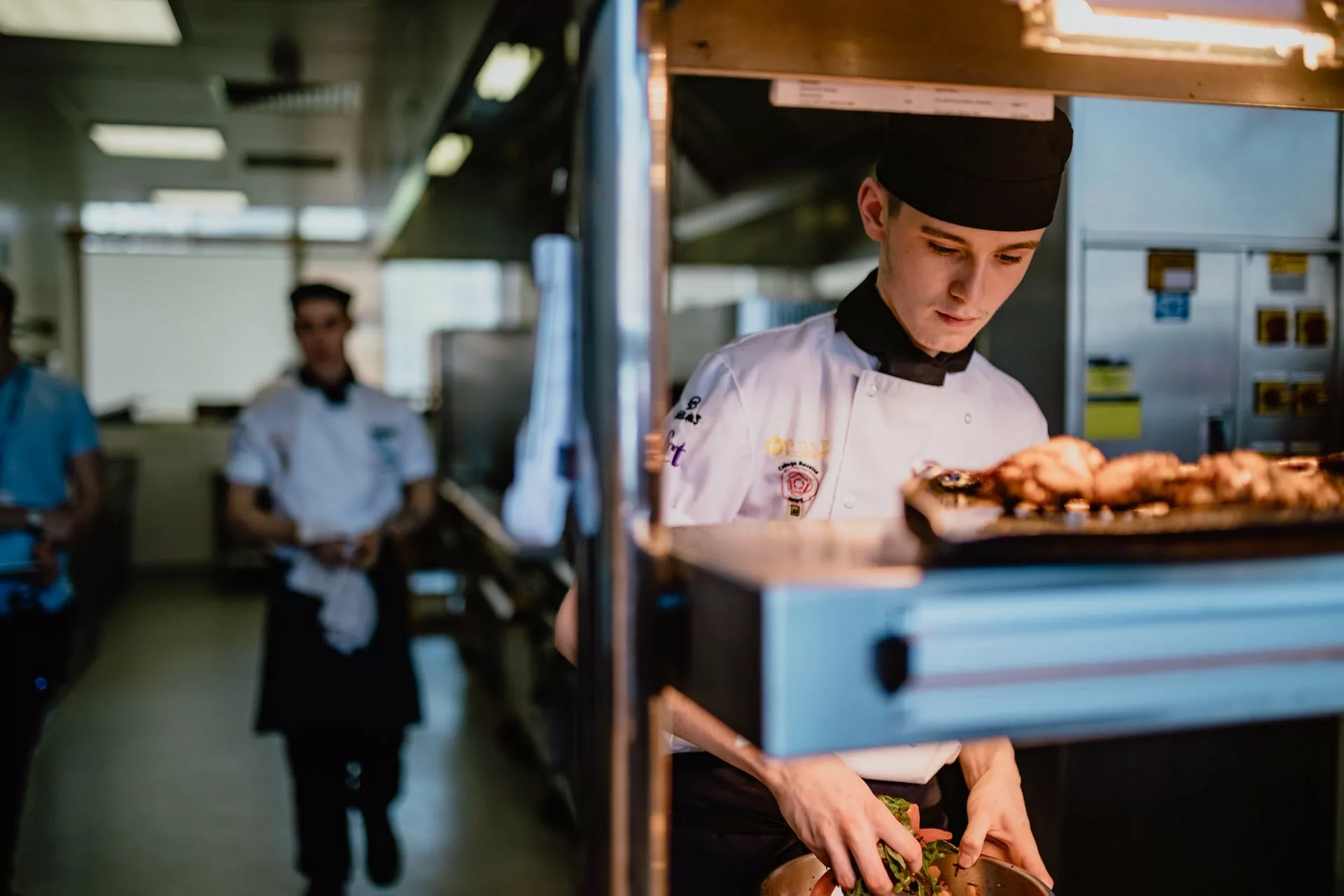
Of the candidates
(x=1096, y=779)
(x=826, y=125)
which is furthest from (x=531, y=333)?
(x=1096, y=779)

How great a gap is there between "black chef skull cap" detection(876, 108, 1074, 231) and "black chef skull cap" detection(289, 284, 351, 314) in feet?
7.38

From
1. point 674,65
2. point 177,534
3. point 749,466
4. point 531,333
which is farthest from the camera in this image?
point 177,534

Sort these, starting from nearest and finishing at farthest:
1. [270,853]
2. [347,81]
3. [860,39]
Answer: [860,39], [270,853], [347,81]

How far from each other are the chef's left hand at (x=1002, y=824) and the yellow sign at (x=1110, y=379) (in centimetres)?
188

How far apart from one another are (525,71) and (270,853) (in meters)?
2.53

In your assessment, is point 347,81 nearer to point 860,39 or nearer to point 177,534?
point 860,39

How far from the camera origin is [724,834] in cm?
146

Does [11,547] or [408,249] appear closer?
[11,547]

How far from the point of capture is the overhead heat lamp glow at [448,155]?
14.2 feet

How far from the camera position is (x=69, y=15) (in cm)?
376

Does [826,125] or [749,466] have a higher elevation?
[826,125]

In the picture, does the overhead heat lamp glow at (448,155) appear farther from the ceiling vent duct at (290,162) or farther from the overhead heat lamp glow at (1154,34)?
the overhead heat lamp glow at (1154,34)

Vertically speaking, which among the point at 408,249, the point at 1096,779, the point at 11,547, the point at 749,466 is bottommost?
the point at 1096,779

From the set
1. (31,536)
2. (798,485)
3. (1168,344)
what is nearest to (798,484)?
(798,485)
